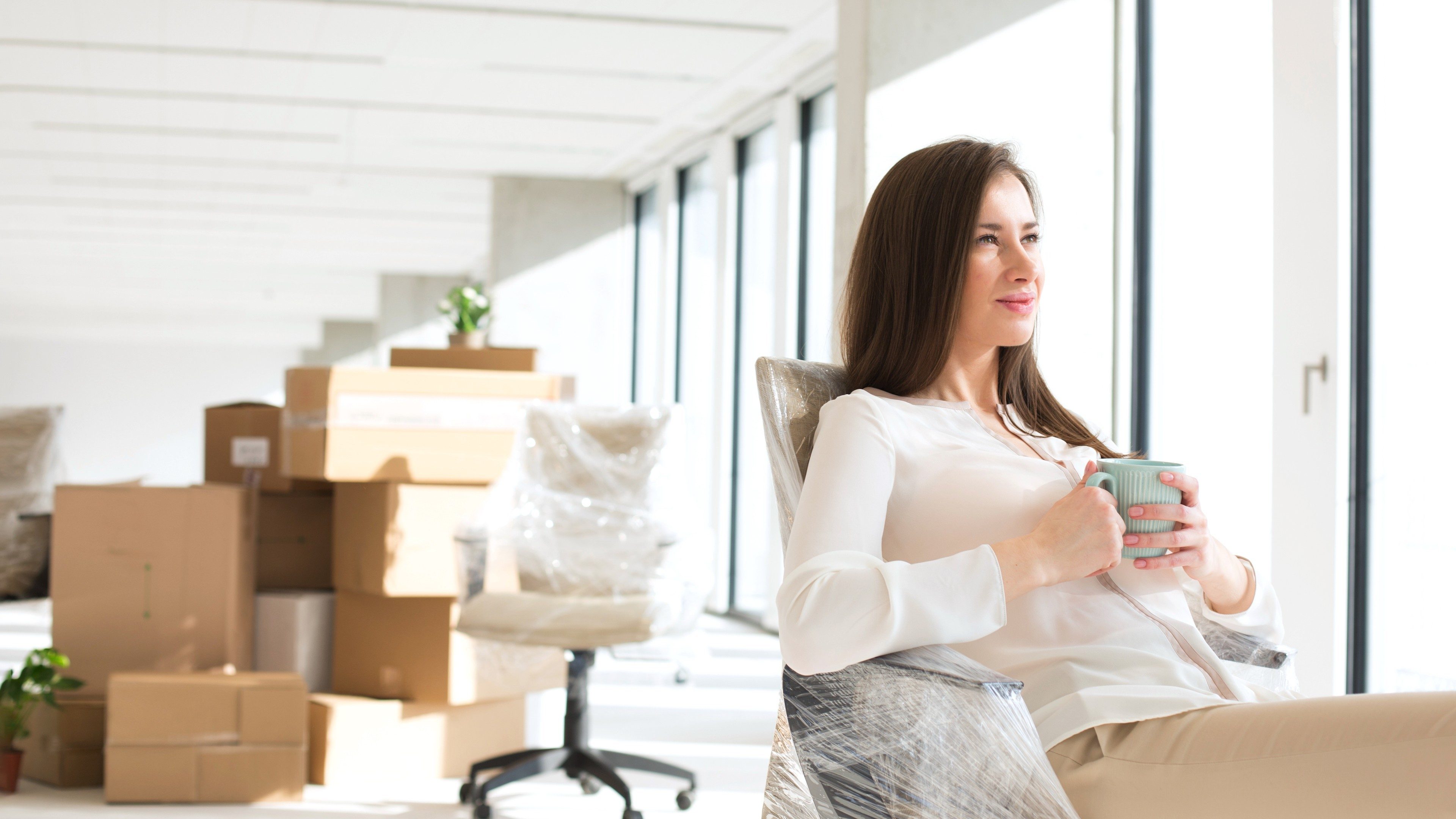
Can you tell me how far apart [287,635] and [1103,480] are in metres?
2.49

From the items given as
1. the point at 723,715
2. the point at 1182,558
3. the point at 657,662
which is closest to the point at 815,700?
the point at 1182,558

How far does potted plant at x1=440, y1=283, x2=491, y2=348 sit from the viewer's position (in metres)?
3.49

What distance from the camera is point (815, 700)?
117 centimetres

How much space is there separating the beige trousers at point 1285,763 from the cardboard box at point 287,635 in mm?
2474

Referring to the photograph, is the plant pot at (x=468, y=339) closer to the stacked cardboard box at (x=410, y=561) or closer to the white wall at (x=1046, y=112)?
the stacked cardboard box at (x=410, y=561)

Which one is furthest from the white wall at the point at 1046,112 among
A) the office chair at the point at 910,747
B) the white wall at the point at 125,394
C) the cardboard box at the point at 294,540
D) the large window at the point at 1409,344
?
the white wall at the point at 125,394

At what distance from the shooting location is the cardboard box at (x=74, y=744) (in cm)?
272

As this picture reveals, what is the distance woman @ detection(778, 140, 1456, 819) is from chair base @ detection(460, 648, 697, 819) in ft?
4.87

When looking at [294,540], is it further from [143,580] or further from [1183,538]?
[1183,538]

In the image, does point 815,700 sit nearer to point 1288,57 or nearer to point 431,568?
point 431,568

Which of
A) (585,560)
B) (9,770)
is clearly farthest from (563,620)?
(9,770)

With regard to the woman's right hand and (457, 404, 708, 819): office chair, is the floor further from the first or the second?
the woman's right hand

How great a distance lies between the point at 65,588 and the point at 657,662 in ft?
7.64

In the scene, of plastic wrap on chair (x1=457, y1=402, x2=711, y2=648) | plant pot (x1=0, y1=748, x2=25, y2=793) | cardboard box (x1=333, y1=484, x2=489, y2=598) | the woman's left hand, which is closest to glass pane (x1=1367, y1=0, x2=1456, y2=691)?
the woman's left hand
